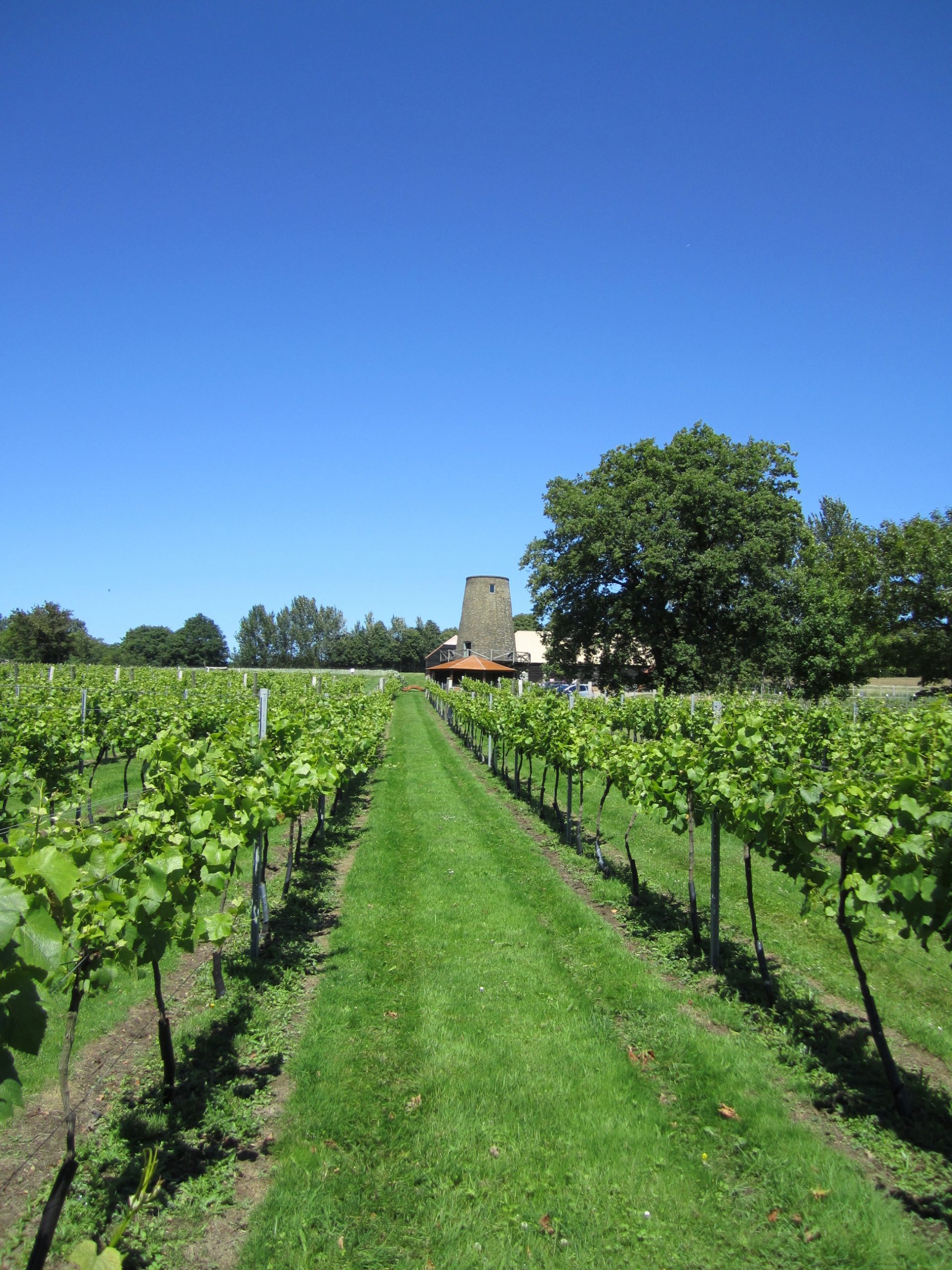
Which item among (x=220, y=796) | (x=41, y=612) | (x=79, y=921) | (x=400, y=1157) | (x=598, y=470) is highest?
(x=598, y=470)

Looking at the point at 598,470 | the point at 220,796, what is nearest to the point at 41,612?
the point at 598,470

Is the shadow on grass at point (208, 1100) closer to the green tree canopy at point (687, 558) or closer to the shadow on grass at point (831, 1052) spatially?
the shadow on grass at point (831, 1052)

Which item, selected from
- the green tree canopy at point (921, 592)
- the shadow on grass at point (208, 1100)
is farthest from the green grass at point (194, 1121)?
the green tree canopy at point (921, 592)

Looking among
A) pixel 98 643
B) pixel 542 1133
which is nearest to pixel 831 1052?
pixel 542 1133

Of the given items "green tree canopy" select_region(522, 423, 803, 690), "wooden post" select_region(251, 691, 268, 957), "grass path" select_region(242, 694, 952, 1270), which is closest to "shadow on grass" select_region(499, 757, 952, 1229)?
"grass path" select_region(242, 694, 952, 1270)

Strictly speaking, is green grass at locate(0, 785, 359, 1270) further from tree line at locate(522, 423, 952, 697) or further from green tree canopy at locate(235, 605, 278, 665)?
green tree canopy at locate(235, 605, 278, 665)

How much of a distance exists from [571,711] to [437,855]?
319cm

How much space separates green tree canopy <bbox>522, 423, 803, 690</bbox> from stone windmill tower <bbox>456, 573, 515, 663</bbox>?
32.8 meters

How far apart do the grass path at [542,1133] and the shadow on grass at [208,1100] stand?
0.26 meters

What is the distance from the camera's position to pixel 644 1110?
13.2ft

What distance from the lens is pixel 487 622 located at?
65125 mm

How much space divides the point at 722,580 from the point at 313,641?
251 ft

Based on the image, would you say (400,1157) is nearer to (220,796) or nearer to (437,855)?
(220,796)

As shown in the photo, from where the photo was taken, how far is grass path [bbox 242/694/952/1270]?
10.3 ft
